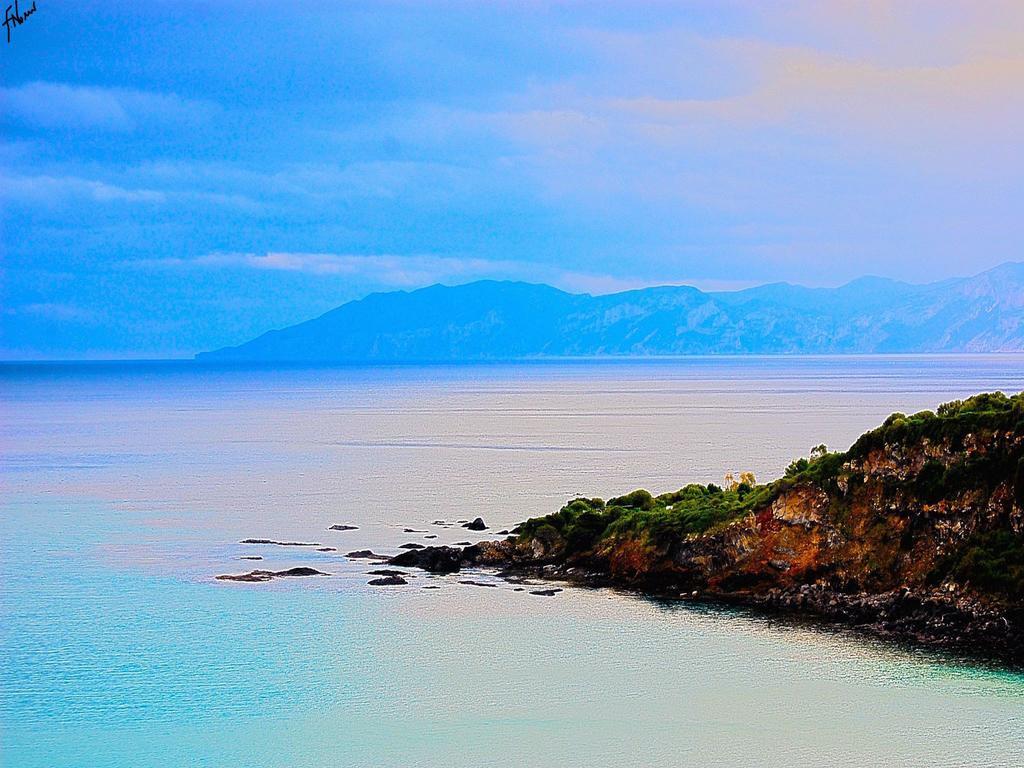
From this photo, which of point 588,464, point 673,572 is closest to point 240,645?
point 673,572

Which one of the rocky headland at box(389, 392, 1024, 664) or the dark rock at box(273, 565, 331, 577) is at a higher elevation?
the rocky headland at box(389, 392, 1024, 664)

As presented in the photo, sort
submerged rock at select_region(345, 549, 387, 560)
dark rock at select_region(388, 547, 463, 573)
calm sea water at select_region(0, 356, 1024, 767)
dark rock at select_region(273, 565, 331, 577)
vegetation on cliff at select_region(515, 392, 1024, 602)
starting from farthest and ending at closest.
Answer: submerged rock at select_region(345, 549, 387, 560) < dark rock at select_region(388, 547, 463, 573) < dark rock at select_region(273, 565, 331, 577) < vegetation on cliff at select_region(515, 392, 1024, 602) < calm sea water at select_region(0, 356, 1024, 767)

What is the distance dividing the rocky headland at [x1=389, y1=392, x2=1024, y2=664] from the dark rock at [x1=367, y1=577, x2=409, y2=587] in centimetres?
242

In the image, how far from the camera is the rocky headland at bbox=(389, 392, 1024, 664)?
43469 mm

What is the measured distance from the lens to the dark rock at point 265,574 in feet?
179

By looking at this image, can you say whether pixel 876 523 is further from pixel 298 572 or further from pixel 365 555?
pixel 298 572

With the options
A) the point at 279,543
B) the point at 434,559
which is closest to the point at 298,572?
the point at 434,559

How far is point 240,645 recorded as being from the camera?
4406 cm

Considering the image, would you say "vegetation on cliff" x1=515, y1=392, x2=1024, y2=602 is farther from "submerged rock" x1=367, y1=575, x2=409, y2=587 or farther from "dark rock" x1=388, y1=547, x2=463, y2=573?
"submerged rock" x1=367, y1=575, x2=409, y2=587

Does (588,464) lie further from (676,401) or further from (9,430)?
(676,401)

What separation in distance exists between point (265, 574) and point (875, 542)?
86.9 feet

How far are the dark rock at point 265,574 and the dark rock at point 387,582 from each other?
11.0 ft

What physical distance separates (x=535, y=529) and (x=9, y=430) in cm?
10938

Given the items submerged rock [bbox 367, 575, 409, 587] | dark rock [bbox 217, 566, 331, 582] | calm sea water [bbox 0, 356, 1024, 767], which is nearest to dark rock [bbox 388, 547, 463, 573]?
calm sea water [bbox 0, 356, 1024, 767]
